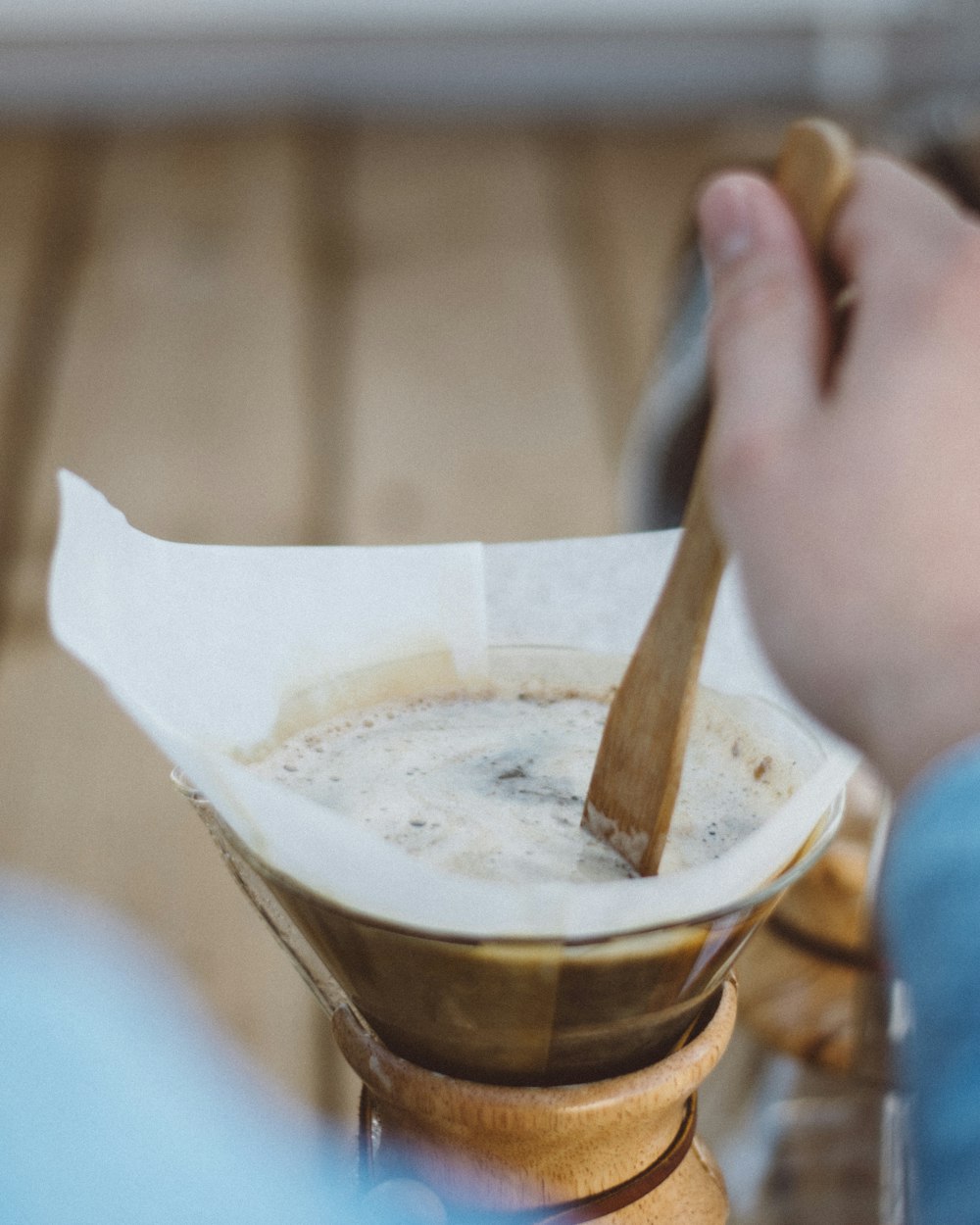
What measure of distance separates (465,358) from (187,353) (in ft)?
0.67

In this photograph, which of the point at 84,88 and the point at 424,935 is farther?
the point at 84,88

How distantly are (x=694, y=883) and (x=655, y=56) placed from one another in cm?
135

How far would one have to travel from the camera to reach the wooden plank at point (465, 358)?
90 cm

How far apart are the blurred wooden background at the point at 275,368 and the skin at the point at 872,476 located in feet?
1.30

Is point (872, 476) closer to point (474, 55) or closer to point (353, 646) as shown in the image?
point (353, 646)

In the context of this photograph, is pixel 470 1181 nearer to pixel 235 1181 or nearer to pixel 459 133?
pixel 235 1181

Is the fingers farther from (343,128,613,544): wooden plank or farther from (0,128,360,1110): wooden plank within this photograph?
(343,128,613,544): wooden plank

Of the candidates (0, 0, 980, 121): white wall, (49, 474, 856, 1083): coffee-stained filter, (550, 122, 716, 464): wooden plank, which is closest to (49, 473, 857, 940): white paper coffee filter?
(49, 474, 856, 1083): coffee-stained filter

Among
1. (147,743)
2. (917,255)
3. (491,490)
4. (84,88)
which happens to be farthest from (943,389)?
(84,88)

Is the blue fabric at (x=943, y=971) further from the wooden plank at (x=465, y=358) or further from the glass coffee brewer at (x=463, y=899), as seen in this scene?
the wooden plank at (x=465, y=358)

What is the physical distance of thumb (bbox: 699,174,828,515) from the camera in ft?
0.71

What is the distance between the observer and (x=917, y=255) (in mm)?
219

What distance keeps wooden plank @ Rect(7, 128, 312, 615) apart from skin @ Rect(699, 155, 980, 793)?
61 centimetres

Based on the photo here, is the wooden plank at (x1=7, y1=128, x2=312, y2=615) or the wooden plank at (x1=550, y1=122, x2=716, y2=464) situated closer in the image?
the wooden plank at (x1=7, y1=128, x2=312, y2=615)
